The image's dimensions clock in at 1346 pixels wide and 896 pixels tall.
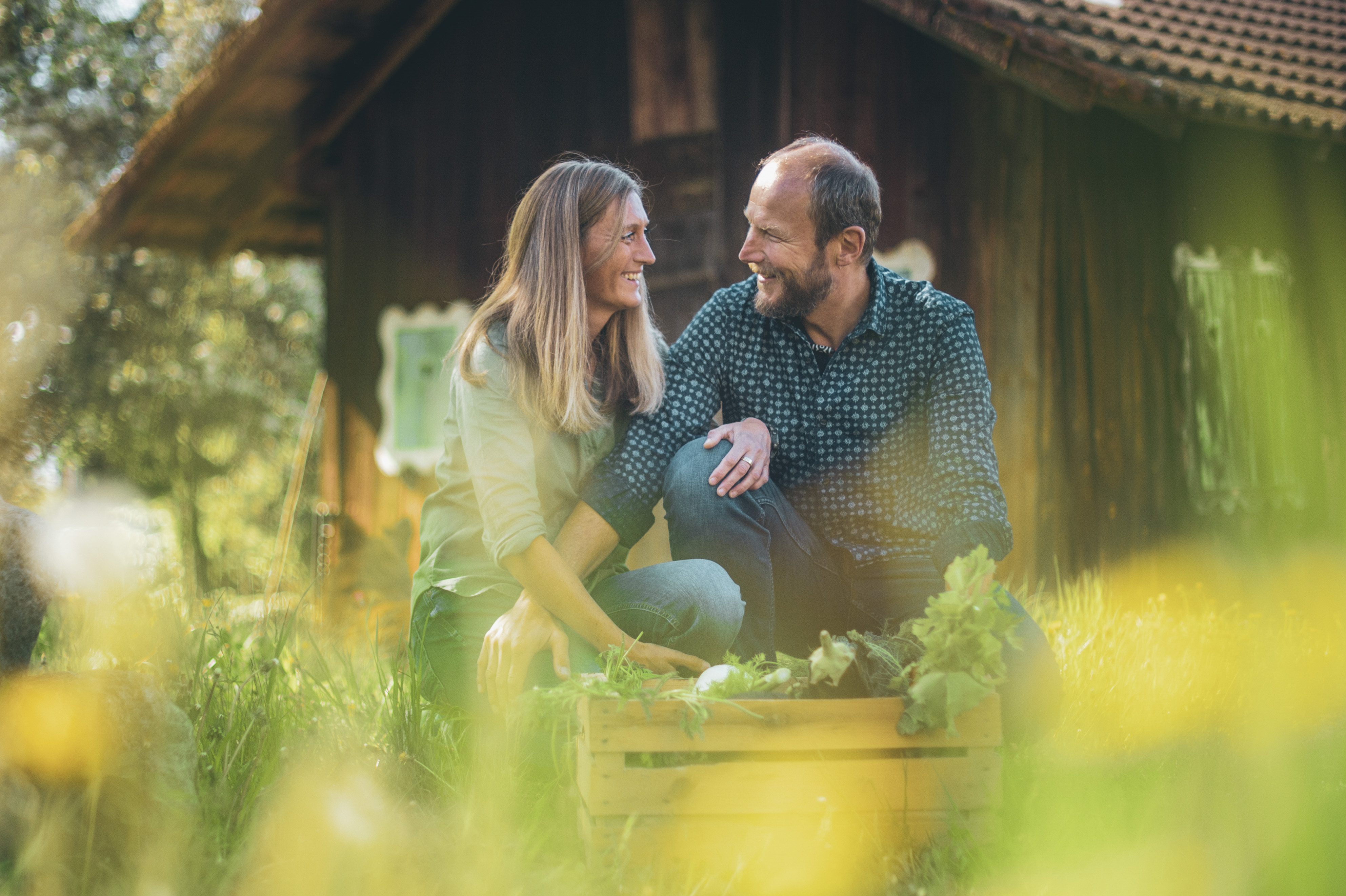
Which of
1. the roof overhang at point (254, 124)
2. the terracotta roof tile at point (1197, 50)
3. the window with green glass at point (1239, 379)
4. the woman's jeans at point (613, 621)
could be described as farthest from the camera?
the roof overhang at point (254, 124)

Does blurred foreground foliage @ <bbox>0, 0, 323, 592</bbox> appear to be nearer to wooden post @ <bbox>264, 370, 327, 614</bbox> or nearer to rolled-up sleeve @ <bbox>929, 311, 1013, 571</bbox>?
wooden post @ <bbox>264, 370, 327, 614</bbox>

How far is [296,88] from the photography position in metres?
7.33

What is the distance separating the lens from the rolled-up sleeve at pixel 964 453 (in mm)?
2590

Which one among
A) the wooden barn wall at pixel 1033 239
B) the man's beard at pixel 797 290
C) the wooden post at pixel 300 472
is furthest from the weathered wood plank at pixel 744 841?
the wooden post at pixel 300 472

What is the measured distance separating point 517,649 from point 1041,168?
14.9 ft

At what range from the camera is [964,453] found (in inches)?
107

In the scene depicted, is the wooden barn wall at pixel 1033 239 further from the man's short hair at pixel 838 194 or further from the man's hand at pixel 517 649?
the man's hand at pixel 517 649

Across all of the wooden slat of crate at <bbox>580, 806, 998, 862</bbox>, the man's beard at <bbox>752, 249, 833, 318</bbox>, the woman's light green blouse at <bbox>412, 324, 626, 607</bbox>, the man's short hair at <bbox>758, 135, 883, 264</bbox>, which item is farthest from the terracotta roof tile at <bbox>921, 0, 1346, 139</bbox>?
the wooden slat of crate at <bbox>580, 806, 998, 862</bbox>

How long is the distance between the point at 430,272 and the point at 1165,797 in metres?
6.19

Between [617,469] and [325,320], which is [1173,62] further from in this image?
[325,320]

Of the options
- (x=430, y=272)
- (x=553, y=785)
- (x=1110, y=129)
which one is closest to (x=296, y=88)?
(x=430, y=272)

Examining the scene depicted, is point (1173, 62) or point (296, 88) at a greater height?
point (296, 88)

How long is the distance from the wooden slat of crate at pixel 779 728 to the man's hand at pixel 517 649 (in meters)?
0.37

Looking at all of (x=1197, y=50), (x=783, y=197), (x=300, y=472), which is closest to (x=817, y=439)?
(x=783, y=197)
